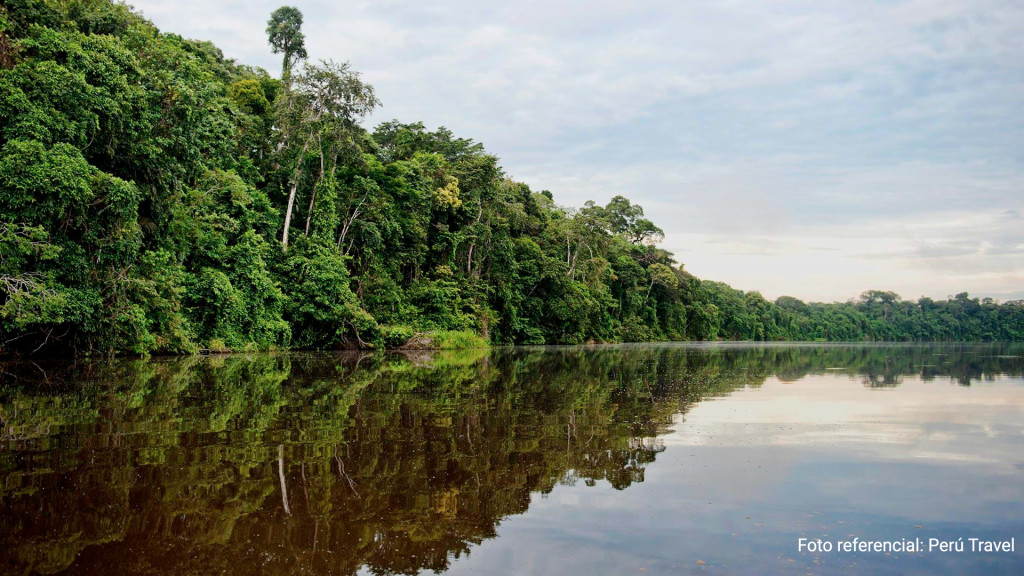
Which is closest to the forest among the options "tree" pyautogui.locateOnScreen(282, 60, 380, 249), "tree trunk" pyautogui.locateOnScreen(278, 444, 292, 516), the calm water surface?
"tree" pyautogui.locateOnScreen(282, 60, 380, 249)

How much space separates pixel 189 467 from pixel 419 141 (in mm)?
49989

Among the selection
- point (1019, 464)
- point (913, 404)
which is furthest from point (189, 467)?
point (913, 404)

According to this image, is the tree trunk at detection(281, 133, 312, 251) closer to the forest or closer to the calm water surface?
the forest

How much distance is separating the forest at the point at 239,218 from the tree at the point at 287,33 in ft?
0.68

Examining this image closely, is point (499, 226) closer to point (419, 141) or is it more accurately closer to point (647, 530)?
point (419, 141)

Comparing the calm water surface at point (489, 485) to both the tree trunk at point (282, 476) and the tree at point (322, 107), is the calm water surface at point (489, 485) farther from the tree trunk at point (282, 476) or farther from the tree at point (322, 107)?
the tree at point (322, 107)

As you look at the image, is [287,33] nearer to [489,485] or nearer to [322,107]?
[322,107]

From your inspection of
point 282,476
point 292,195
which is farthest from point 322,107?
point 282,476

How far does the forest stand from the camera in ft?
58.8

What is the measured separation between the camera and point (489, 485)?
221 inches

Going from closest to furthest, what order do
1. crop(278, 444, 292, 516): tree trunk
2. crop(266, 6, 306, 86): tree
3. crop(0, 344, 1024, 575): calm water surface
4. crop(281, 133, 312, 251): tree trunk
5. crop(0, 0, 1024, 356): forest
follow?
crop(0, 344, 1024, 575): calm water surface, crop(278, 444, 292, 516): tree trunk, crop(0, 0, 1024, 356): forest, crop(281, 133, 312, 251): tree trunk, crop(266, 6, 306, 86): tree

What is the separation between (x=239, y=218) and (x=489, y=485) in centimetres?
2733

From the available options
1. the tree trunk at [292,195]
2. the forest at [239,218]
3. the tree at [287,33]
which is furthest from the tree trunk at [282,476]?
the tree at [287,33]

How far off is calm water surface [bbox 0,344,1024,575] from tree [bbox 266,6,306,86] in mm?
60810
